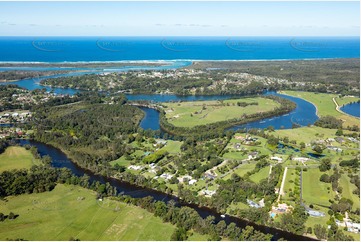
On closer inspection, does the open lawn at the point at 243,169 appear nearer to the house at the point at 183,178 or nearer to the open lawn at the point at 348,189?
the house at the point at 183,178

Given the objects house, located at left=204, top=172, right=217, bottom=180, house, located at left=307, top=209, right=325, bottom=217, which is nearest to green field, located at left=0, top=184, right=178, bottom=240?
house, located at left=204, top=172, right=217, bottom=180

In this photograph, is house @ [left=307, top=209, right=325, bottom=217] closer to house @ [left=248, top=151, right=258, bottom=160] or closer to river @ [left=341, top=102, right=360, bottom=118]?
house @ [left=248, top=151, right=258, bottom=160]

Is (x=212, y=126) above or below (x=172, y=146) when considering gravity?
above

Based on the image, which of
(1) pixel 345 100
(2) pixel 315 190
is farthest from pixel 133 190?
(1) pixel 345 100

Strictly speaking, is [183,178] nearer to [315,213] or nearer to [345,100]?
[315,213]

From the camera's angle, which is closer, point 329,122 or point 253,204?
point 253,204

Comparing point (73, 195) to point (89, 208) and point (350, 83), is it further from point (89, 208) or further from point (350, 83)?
point (350, 83)

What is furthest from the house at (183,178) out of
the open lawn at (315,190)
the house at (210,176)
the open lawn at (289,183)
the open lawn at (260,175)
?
the open lawn at (315,190)
